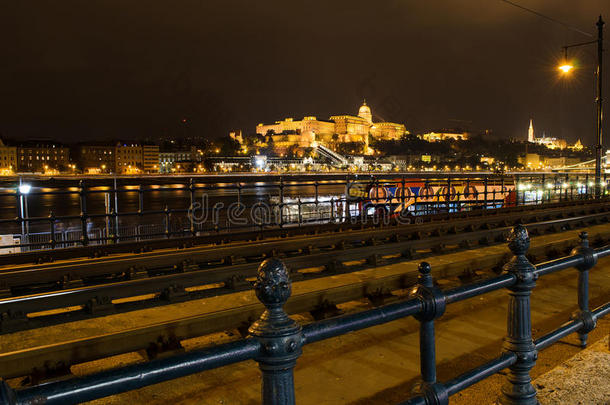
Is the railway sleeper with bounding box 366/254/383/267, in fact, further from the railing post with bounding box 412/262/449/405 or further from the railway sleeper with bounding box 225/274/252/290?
the railing post with bounding box 412/262/449/405

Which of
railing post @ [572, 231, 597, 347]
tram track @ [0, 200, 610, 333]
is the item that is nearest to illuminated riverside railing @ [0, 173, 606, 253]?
tram track @ [0, 200, 610, 333]

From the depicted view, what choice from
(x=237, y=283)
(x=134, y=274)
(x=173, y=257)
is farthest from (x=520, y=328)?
(x=173, y=257)

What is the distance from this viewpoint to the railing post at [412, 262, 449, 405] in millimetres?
2391

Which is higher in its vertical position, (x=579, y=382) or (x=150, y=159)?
(x=150, y=159)

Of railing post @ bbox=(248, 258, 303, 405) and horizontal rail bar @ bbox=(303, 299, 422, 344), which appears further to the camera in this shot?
horizontal rail bar @ bbox=(303, 299, 422, 344)

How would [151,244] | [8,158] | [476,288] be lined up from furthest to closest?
[8,158] < [151,244] < [476,288]

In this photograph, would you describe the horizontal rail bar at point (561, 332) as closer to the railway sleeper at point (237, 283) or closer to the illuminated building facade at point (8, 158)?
the railway sleeper at point (237, 283)

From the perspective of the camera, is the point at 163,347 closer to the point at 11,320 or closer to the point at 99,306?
the point at 99,306

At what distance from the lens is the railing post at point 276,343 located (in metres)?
1.72

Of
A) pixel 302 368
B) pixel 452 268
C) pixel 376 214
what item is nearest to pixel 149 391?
pixel 302 368

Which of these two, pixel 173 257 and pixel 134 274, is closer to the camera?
pixel 134 274

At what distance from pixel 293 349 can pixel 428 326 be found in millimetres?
1027

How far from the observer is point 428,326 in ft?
8.20

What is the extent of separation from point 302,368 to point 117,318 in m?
2.70
